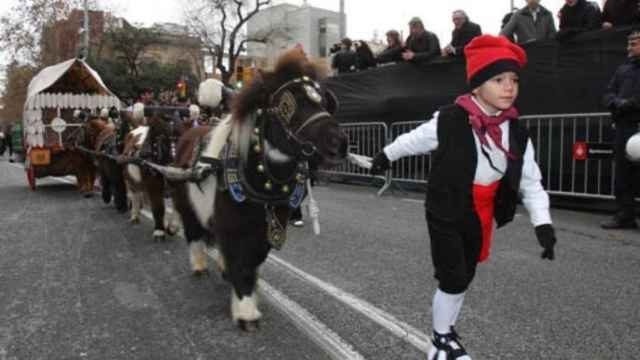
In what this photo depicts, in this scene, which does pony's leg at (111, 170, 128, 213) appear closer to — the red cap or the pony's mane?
the pony's mane

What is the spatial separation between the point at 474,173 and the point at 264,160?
4.64 ft

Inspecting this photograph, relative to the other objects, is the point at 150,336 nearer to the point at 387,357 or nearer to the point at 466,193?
the point at 387,357

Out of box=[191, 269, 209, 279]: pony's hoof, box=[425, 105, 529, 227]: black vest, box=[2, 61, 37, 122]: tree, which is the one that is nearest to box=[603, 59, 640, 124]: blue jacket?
box=[425, 105, 529, 227]: black vest

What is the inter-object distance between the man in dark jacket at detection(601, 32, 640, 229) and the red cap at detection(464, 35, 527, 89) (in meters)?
4.77

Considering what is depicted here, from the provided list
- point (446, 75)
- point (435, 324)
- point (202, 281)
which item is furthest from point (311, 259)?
point (446, 75)

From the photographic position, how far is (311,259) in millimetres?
5691

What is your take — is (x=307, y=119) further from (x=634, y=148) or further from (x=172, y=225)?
(x=634, y=148)

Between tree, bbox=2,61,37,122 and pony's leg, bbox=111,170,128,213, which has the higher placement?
tree, bbox=2,61,37,122

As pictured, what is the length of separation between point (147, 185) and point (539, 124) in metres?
5.94

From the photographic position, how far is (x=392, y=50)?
12.4 m

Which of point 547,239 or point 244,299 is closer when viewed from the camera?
point 547,239

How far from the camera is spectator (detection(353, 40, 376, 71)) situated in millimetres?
13211

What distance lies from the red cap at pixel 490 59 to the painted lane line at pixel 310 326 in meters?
1.69

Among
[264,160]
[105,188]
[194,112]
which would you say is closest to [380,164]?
[264,160]
